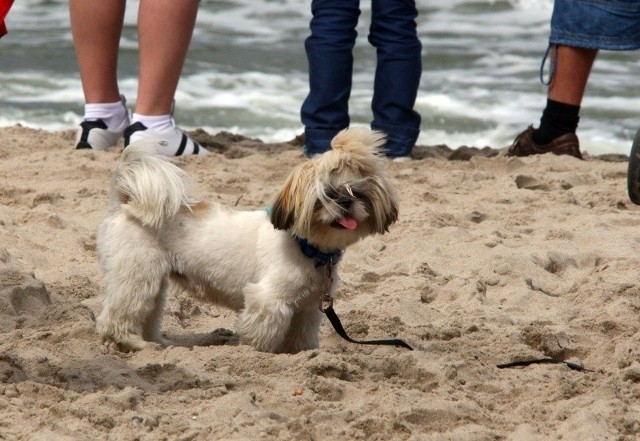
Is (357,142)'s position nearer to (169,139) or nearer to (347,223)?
(347,223)

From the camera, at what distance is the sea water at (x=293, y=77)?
922cm

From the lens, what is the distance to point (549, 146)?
7348 millimetres

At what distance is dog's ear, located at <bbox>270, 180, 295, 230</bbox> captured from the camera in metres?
3.63

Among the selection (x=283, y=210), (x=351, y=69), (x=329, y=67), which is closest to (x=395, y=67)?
(x=351, y=69)

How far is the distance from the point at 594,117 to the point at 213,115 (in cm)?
335

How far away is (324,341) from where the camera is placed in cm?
424

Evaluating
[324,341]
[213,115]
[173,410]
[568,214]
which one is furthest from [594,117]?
[173,410]

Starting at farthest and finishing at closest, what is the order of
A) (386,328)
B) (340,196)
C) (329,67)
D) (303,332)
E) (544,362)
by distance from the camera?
(329,67), (386,328), (303,332), (544,362), (340,196)

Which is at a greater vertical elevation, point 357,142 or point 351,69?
point 357,142

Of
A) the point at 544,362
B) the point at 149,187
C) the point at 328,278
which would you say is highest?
the point at 149,187

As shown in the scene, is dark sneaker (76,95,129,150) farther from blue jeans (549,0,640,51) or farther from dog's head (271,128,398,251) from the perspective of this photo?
dog's head (271,128,398,251)

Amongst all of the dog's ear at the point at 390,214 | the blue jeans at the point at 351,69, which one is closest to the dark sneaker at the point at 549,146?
the blue jeans at the point at 351,69

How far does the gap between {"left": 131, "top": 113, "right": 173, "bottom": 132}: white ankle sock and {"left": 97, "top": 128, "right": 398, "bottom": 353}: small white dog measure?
2.58 metres

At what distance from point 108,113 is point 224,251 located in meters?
3.29
